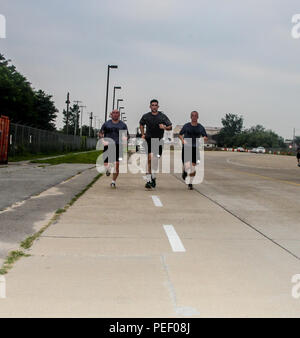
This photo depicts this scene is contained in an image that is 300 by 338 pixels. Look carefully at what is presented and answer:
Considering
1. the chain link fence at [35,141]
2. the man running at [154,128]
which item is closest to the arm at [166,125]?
the man running at [154,128]

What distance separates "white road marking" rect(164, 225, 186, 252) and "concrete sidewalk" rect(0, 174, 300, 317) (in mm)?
69

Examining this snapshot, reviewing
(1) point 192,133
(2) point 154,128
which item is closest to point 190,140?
(1) point 192,133

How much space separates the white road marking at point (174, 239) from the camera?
5.61m

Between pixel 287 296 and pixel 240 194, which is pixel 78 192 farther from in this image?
pixel 287 296

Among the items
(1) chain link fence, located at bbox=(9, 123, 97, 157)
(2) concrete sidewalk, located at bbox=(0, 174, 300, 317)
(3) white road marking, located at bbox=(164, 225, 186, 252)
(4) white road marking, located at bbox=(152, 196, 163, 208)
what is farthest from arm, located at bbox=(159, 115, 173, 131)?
(1) chain link fence, located at bbox=(9, 123, 97, 157)

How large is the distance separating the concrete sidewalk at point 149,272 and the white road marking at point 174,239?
0.07 m

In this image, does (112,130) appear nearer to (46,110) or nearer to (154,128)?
(154,128)

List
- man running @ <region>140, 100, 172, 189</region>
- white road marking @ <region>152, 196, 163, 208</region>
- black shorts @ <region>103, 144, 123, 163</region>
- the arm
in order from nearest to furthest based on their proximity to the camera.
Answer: white road marking @ <region>152, 196, 163, 208</region>, the arm, man running @ <region>140, 100, 172, 189</region>, black shorts @ <region>103, 144, 123, 163</region>

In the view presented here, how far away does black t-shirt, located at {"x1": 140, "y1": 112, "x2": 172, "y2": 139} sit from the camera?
1219 centimetres

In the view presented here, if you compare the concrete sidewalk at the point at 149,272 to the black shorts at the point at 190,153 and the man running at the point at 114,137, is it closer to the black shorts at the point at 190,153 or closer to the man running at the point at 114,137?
the man running at the point at 114,137

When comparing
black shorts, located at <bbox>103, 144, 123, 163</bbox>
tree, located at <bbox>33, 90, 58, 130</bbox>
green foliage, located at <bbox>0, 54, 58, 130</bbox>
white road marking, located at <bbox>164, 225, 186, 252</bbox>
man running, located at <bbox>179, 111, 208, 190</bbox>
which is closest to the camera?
white road marking, located at <bbox>164, 225, 186, 252</bbox>

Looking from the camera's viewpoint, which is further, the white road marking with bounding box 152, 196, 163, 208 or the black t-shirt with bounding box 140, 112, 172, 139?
the black t-shirt with bounding box 140, 112, 172, 139

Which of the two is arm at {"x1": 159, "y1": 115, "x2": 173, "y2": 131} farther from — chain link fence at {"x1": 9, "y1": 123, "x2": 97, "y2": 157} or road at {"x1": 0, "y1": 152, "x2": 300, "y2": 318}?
chain link fence at {"x1": 9, "y1": 123, "x2": 97, "y2": 157}
